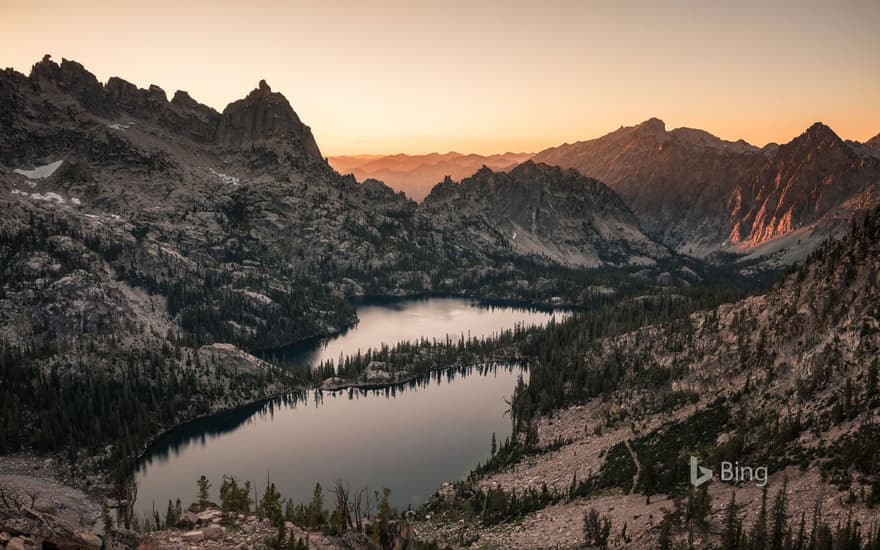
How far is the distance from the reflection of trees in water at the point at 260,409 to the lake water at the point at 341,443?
0.28 metres

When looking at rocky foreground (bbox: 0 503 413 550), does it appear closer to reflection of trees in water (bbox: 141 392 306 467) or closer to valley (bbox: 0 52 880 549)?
valley (bbox: 0 52 880 549)

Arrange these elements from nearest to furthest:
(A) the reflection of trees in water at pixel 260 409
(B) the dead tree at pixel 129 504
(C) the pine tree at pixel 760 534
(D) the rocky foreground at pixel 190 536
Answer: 1. (D) the rocky foreground at pixel 190 536
2. (B) the dead tree at pixel 129 504
3. (C) the pine tree at pixel 760 534
4. (A) the reflection of trees in water at pixel 260 409

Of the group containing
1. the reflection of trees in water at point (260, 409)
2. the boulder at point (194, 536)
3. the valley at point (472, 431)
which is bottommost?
the reflection of trees in water at point (260, 409)

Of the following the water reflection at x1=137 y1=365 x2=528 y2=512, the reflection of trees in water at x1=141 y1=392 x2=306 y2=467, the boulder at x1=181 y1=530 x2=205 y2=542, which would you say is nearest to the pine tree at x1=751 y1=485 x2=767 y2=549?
the boulder at x1=181 y1=530 x2=205 y2=542

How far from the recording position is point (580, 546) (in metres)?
56.5

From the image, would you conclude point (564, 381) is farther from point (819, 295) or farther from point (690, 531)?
point (690, 531)

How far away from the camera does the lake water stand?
109438mm

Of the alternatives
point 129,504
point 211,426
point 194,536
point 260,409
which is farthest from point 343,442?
point 194,536

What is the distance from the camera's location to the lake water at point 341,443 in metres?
109

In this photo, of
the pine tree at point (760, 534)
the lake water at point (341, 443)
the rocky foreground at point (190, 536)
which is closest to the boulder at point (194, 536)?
the rocky foreground at point (190, 536)

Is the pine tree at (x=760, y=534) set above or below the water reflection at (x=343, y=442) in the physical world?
above

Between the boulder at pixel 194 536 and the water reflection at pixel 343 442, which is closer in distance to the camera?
the boulder at pixel 194 536

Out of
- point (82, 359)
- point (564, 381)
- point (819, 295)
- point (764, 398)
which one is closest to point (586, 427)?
point (564, 381)

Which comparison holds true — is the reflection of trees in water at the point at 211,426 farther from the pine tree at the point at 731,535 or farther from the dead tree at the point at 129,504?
the pine tree at the point at 731,535
